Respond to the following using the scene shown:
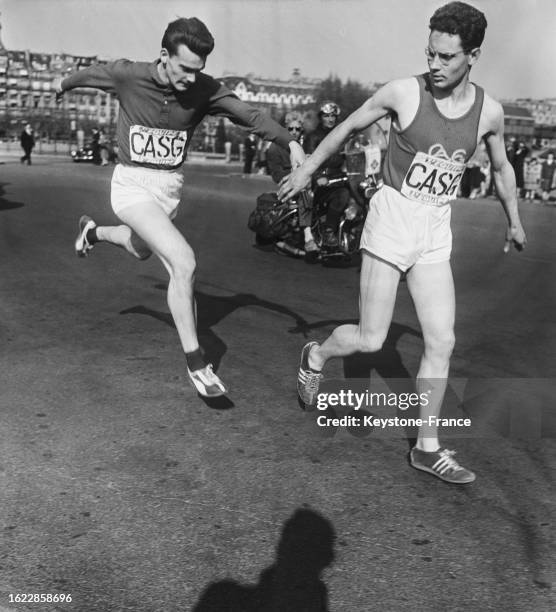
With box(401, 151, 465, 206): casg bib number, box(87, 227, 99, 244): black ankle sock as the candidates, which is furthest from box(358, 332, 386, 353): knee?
box(87, 227, 99, 244): black ankle sock

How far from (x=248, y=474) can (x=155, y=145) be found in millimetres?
2267

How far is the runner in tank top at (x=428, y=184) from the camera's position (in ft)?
12.9

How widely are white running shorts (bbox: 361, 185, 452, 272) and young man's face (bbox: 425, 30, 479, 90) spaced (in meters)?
0.56

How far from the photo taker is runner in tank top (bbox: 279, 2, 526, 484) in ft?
12.9

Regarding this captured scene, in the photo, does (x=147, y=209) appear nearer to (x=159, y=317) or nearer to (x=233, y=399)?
(x=233, y=399)

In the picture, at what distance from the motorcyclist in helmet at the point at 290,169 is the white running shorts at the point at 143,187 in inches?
232

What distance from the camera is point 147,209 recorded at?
17.2 ft

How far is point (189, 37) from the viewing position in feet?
15.6

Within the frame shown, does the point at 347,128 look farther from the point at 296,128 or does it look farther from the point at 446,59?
the point at 296,128

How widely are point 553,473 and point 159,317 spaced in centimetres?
389

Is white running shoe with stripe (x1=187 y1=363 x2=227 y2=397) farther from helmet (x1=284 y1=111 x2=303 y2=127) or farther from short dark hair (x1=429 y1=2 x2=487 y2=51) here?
helmet (x1=284 y1=111 x2=303 y2=127)

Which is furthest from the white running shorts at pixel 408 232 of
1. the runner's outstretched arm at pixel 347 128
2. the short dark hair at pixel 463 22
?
the short dark hair at pixel 463 22

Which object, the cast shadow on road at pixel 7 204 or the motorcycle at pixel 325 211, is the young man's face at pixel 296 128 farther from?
the cast shadow on road at pixel 7 204

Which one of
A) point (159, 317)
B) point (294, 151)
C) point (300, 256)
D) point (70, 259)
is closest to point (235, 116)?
point (294, 151)
